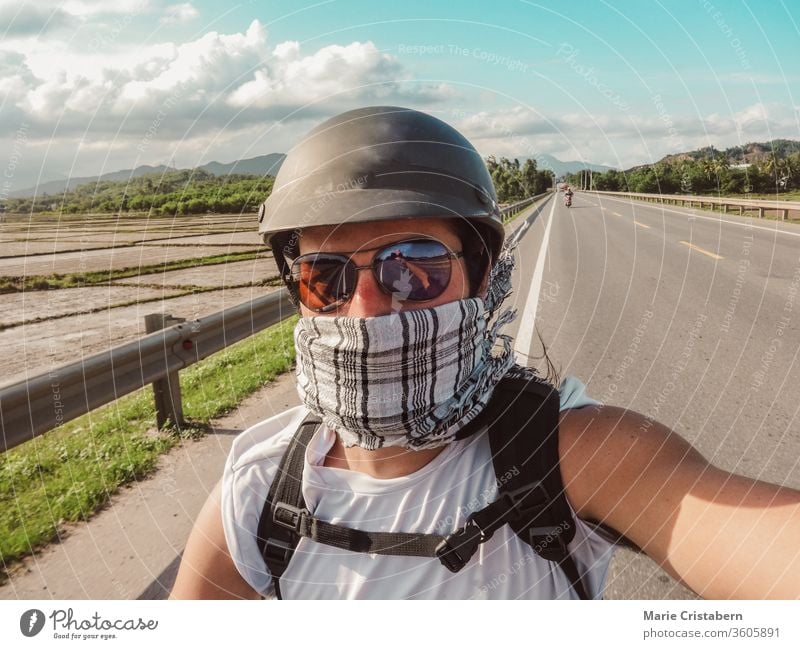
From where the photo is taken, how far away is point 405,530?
1227 millimetres

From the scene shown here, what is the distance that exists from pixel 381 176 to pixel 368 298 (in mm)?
355

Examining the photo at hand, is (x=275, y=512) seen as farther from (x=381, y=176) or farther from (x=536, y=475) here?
(x=381, y=176)

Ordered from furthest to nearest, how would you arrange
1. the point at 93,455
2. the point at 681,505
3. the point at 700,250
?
1. the point at 700,250
2. the point at 93,455
3. the point at 681,505

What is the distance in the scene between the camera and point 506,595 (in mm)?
1227

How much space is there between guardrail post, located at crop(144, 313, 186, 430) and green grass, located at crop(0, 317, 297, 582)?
0.32 ft

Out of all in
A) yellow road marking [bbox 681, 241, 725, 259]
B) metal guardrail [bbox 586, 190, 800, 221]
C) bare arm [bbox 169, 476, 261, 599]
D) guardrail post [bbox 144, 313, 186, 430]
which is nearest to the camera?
bare arm [bbox 169, 476, 261, 599]

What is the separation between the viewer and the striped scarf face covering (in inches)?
49.4

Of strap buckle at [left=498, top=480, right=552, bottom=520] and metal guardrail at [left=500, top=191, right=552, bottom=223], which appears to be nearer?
strap buckle at [left=498, top=480, right=552, bottom=520]

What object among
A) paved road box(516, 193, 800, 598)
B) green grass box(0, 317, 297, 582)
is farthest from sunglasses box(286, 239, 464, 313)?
green grass box(0, 317, 297, 582)

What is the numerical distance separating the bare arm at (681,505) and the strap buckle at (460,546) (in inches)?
8.3

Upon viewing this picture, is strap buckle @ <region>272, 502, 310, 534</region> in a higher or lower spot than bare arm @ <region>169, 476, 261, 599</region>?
higher

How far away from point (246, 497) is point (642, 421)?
2.91 ft

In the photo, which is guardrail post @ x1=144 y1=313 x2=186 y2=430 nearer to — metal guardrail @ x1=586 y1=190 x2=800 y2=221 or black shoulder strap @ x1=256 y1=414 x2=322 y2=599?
black shoulder strap @ x1=256 y1=414 x2=322 y2=599

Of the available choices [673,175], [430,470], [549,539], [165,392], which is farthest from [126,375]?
[673,175]
